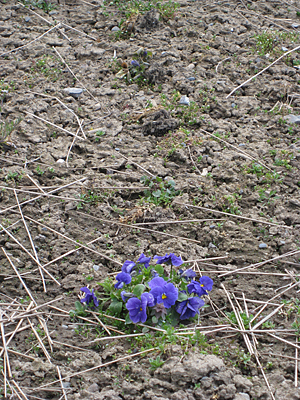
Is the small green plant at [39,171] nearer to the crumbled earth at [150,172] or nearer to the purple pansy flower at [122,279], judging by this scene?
the crumbled earth at [150,172]

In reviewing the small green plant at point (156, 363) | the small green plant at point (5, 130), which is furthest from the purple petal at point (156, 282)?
the small green plant at point (5, 130)

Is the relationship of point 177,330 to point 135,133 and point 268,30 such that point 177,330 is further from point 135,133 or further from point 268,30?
point 268,30

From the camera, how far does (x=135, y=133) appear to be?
3588 mm

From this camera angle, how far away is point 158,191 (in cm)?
304

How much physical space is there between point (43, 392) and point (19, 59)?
359 cm

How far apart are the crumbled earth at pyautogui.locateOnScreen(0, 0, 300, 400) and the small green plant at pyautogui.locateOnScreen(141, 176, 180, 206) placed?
0.04 metres

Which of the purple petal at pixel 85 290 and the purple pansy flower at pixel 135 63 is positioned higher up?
the purple pansy flower at pixel 135 63

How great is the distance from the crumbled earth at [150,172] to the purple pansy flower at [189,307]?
0.12m

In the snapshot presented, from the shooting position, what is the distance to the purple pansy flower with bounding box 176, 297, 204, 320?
2.15m

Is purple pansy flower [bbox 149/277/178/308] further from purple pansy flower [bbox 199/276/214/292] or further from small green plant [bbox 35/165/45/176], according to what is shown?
small green plant [bbox 35/165/45/176]

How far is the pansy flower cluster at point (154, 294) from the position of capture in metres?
2.12

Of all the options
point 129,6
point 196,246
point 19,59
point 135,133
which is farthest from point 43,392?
point 129,6

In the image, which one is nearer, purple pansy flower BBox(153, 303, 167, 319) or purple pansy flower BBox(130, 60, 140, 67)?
purple pansy flower BBox(153, 303, 167, 319)

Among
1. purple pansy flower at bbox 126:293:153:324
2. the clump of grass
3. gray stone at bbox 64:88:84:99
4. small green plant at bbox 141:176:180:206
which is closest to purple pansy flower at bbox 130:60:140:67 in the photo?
gray stone at bbox 64:88:84:99
